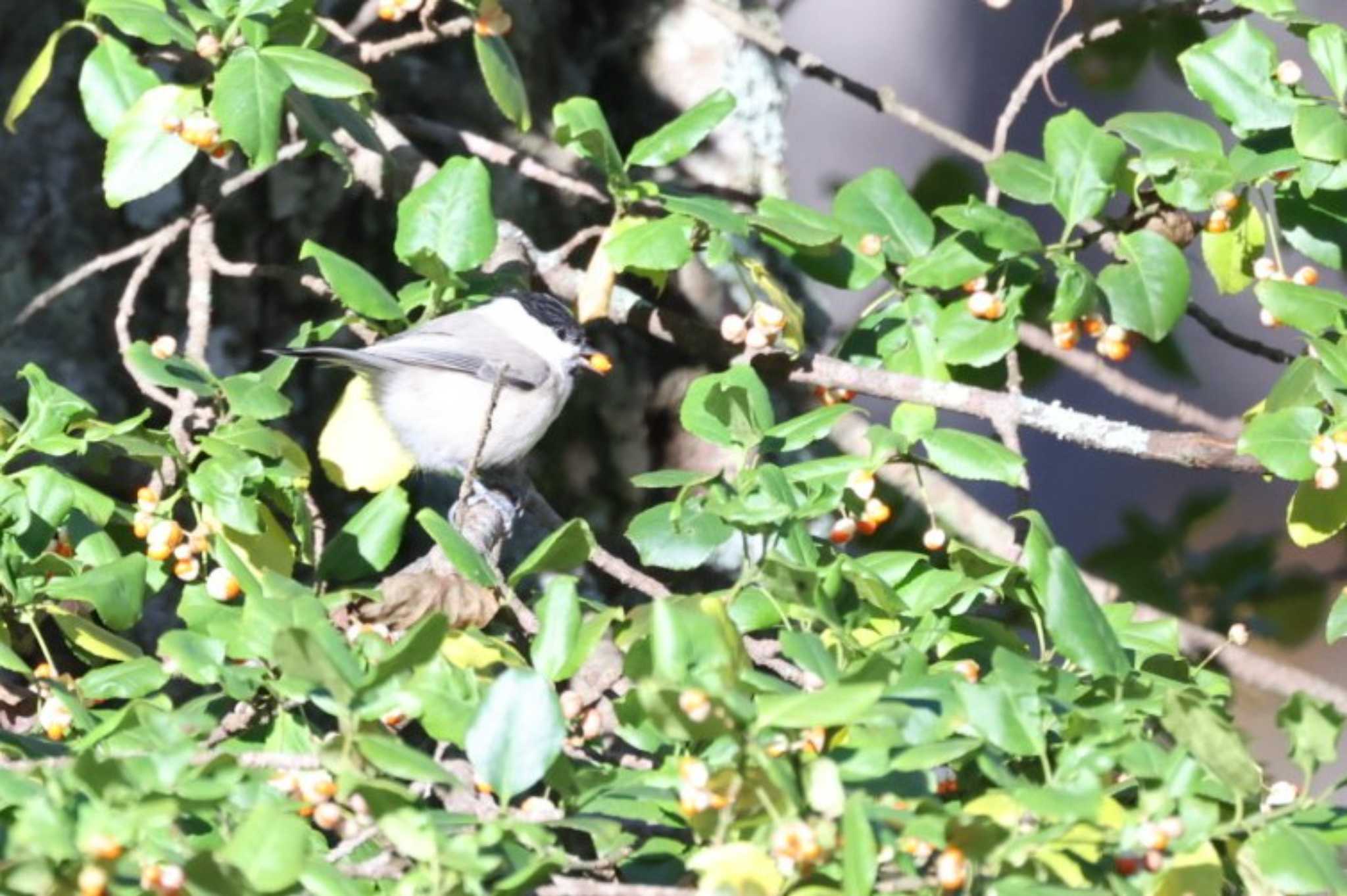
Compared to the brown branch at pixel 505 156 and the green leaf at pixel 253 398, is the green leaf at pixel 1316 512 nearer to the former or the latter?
the brown branch at pixel 505 156

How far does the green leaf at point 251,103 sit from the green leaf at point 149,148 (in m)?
0.06

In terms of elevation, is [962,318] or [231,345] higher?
[962,318]

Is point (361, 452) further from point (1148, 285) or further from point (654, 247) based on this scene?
point (1148, 285)

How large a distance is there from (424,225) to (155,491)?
0.45 metres

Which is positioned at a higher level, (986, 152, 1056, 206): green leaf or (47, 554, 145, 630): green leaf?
(986, 152, 1056, 206): green leaf

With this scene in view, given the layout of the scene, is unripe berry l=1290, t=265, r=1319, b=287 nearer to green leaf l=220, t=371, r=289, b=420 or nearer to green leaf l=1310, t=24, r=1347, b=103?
green leaf l=1310, t=24, r=1347, b=103

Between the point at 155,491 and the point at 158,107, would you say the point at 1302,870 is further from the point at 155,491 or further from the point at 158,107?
the point at 158,107

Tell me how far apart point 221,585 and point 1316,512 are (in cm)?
115

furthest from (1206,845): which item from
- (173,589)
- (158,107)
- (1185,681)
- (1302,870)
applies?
(173,589)

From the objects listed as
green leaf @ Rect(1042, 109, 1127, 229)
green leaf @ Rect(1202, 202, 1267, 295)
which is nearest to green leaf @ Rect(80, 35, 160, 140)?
green leaf @ Rect(1042, 109, 1127, 229)

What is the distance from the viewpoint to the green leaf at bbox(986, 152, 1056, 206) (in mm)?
2236

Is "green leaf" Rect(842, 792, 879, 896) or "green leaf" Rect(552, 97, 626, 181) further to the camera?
"green leaf" Rect(552, 97, 626, 181)

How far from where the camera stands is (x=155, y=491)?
2.11 metres

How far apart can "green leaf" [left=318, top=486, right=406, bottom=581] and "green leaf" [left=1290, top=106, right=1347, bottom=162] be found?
3.45 feet
